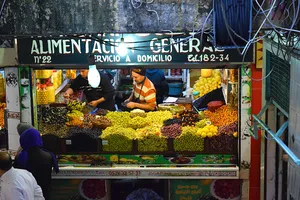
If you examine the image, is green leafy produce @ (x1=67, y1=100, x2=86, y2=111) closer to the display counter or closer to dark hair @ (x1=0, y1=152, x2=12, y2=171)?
the display counter

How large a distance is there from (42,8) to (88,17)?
593 mm

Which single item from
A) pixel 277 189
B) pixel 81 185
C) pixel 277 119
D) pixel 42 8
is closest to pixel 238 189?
pixel 277 189

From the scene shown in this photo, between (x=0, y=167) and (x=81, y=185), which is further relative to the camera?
(x=81, y=185)

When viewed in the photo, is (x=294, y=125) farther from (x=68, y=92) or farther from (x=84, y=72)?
(x=68, y=92)

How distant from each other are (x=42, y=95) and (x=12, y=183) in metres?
3.46

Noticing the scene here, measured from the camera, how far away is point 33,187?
7305 millimetres

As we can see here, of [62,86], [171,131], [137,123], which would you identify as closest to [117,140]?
[137,123]

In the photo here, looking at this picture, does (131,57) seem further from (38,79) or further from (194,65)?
(38,79)

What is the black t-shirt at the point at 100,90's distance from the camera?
1119cm

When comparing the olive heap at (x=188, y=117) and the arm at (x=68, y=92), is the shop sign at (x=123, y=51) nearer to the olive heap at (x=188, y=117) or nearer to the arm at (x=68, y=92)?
the olive heap at (x=188, y=117)

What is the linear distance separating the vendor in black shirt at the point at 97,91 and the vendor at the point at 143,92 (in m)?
0.46

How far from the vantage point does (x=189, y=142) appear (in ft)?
31.5

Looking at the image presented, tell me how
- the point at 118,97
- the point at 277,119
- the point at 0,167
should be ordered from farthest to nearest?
1. the point at 118,97
2. the point at 277,119
3. the point at 0,167

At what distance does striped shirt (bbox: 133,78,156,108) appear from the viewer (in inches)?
430
